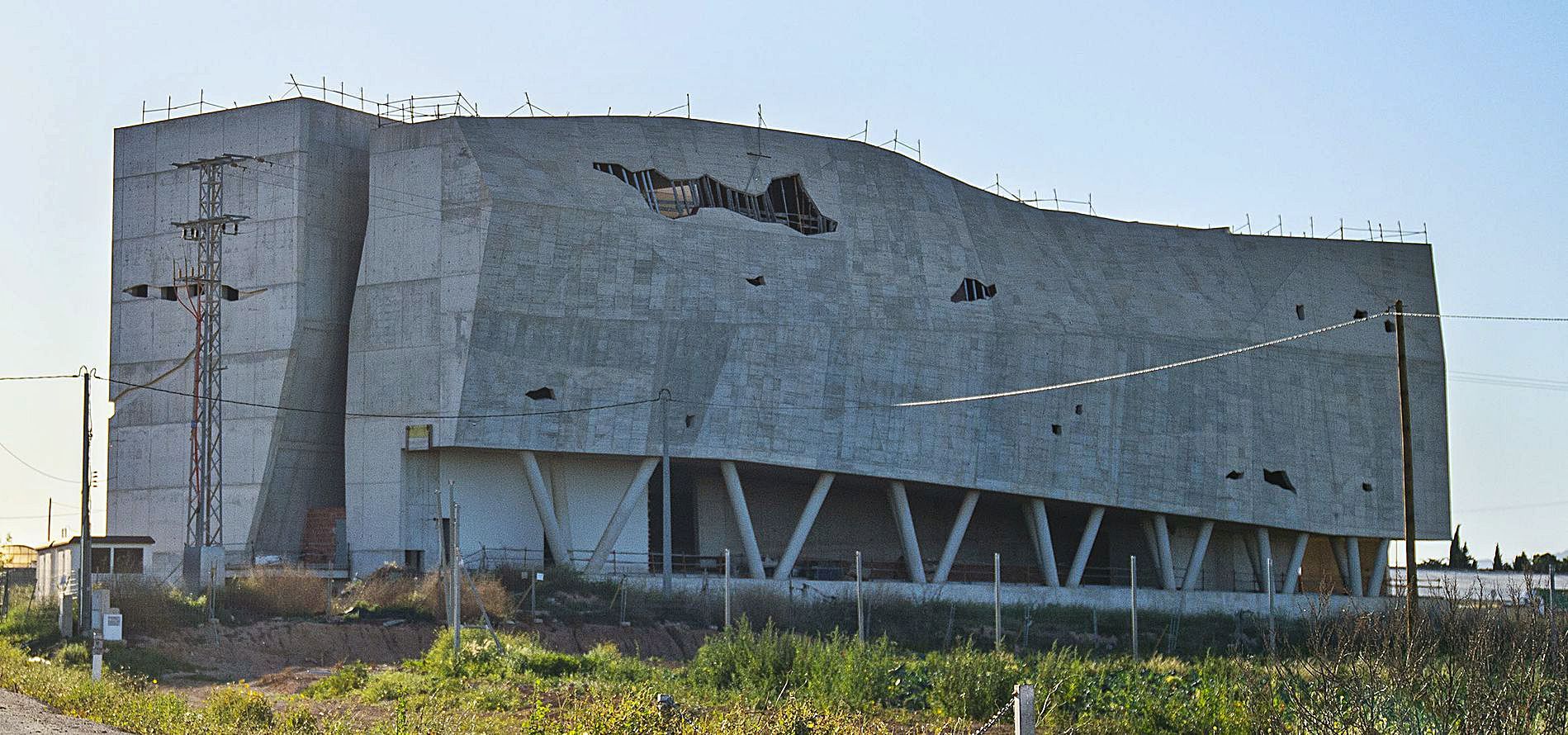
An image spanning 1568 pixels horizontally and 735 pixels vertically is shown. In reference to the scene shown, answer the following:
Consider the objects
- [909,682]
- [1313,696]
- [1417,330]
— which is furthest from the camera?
[1417,330]

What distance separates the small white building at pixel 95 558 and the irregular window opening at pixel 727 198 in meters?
16.2

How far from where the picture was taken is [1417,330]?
2383 inches

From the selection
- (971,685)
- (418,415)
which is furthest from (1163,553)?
(971,685)

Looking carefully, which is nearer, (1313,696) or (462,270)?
(1313,696)

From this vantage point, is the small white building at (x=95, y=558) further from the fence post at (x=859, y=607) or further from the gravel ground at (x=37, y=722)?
the gravel ground at (x=37, y=722)

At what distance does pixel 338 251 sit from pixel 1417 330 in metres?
35.6

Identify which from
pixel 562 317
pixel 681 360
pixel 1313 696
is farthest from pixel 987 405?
pixel 1313 696

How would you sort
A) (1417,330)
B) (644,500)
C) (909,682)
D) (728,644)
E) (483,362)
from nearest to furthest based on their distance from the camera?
(909,682) < (728,644) < (483,362) < (644,500) < (1417,330)

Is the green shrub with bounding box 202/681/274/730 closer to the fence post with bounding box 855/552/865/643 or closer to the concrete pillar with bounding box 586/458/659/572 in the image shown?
the fence post with bounding box 855/552/865/643

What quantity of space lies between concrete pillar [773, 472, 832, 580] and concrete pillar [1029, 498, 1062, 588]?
7116 mm

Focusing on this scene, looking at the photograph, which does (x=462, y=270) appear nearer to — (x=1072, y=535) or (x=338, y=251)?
(x=338, y=251)

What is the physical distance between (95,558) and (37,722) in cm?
2699

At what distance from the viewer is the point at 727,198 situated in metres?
52.0

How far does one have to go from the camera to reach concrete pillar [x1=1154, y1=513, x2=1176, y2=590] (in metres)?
56.5
